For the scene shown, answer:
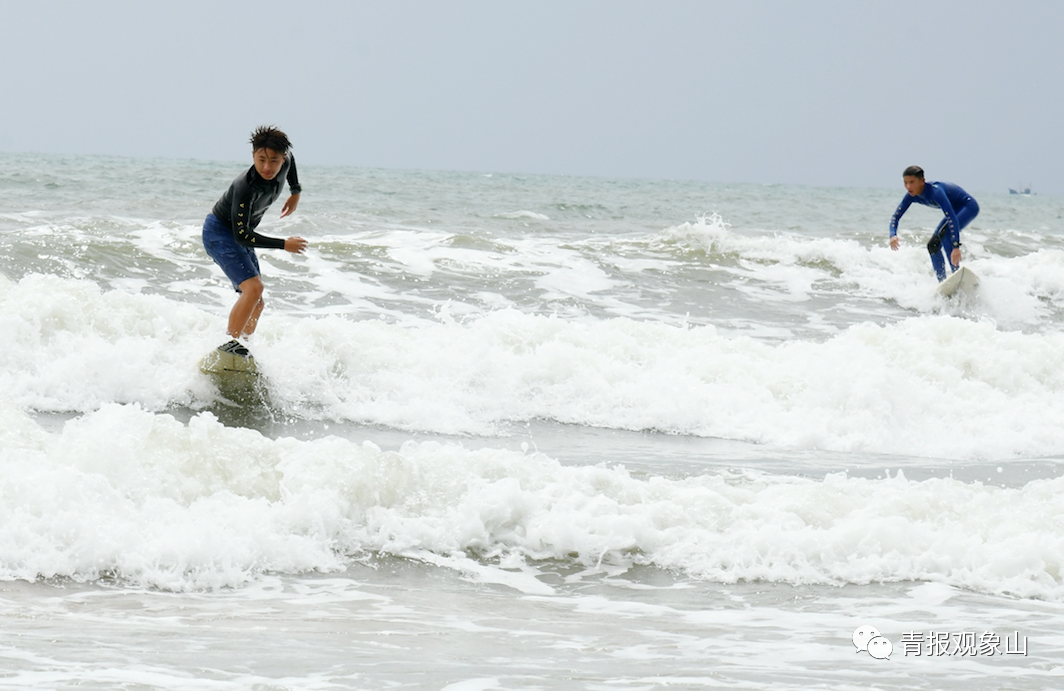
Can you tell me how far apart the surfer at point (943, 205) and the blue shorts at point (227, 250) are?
25.0ft

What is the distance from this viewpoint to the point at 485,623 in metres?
3.94

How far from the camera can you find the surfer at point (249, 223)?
673 cm

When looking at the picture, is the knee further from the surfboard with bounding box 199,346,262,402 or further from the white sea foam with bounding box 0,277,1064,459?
the white sea foam with bounding box 0,277,1064,459

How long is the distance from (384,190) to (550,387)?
19.5 m

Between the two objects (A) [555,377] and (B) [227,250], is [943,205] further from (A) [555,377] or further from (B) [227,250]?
(B) [227,250]

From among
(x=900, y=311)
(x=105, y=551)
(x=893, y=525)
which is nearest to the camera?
(x=105, y=551)

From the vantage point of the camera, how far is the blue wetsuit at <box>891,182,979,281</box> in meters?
12.2

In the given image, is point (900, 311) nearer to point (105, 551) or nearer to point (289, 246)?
point (289, 246)

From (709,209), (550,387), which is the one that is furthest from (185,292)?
(709,209)

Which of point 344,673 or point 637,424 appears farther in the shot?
point 637,424

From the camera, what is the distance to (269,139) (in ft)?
22.0

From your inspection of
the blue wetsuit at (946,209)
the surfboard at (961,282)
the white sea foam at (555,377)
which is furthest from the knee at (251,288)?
the surfboard at (961,282)

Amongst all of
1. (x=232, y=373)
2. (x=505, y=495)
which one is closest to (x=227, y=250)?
(x=232, y=373)

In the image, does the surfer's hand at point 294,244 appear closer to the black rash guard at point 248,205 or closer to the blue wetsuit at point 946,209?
the black rash guard at point 248,205
